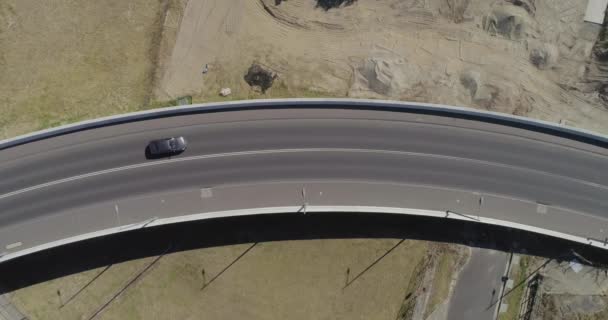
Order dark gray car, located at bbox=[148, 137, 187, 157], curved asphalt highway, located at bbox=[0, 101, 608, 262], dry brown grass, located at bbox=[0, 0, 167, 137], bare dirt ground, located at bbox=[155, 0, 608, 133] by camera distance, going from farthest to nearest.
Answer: bare dirt ground, located at bbox=[155, 0, 608, 133], dry brown grass, located at bbox=[0, 0, 167, 137], dark gray car, located at bbox=[148, 137, 187, 157], curved asphalt highway, located at bbox=[0, 101, 608, 262]

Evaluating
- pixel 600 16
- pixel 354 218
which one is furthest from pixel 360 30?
pixel 600 16

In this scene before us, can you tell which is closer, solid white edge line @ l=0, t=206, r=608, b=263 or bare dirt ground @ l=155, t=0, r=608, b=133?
solid white edge line @ l=0, t=206, r=608, b=263

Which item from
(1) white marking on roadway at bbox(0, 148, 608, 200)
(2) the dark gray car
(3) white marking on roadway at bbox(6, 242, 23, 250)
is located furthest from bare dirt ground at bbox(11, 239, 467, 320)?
(2) the dark gray car

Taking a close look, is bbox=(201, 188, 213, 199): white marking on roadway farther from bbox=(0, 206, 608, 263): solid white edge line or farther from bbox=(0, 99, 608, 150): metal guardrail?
bbox=(0, 99, 608, 150): metal guardrail

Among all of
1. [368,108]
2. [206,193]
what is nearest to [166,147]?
[206,193]

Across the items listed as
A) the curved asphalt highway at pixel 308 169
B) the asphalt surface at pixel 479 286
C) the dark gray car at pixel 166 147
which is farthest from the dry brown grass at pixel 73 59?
the asphalt surface at pixel 479 286

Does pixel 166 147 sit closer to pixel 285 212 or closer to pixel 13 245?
pixel 285 212

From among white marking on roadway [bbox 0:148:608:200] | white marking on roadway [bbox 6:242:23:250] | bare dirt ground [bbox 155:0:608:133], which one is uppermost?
bare dirt ground [bbox 155:0:608:133]
